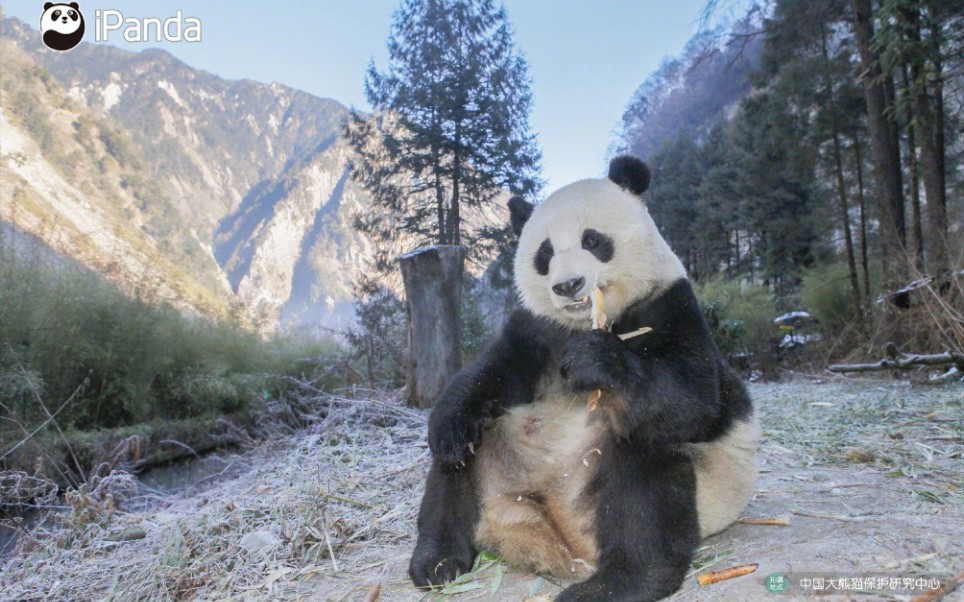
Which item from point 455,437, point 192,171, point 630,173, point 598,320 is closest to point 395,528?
point 455,437

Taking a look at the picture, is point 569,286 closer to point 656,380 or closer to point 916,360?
point 656,380

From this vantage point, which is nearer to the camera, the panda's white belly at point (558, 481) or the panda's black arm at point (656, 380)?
the panda's black arm at point (656, 380)

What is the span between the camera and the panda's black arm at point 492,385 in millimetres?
2141

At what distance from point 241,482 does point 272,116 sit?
9731cm

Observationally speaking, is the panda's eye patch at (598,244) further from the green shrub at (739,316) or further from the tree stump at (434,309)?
the green shrub at (739,316)

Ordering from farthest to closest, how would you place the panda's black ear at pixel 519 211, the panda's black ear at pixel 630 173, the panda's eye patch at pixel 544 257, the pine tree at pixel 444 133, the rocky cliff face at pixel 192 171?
1. the rocky cliff face at pixel 192 171
2. the pine tree at pixel 444 133
3. the panda's black ear at pixel 519 211
4. the panda's black ear at pixel 630 173
5. the panda's eye patch at pixel 544 257

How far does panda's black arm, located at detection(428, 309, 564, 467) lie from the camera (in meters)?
2.14

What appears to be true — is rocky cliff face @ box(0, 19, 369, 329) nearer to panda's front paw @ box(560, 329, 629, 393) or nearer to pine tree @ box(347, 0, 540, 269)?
pine tree @ box(347, 0, 540, 269)

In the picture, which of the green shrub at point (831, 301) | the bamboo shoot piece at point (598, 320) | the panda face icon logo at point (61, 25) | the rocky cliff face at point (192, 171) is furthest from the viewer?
the rocky cliff face at point (192, 171)

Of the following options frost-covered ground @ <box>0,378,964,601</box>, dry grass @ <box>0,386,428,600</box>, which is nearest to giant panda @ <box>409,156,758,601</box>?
frost-covered ground @ <box>0,378,964,601</box>

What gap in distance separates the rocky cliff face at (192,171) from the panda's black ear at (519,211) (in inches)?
384

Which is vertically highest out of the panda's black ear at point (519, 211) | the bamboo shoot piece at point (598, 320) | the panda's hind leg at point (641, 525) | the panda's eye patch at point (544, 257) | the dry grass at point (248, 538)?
the panda's black ear at point (519, 211)

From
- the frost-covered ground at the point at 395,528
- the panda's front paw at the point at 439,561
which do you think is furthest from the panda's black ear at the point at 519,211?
the frost-covered ground at the point at 395,528

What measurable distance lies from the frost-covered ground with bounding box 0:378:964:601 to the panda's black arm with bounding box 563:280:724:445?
50 centimetres
